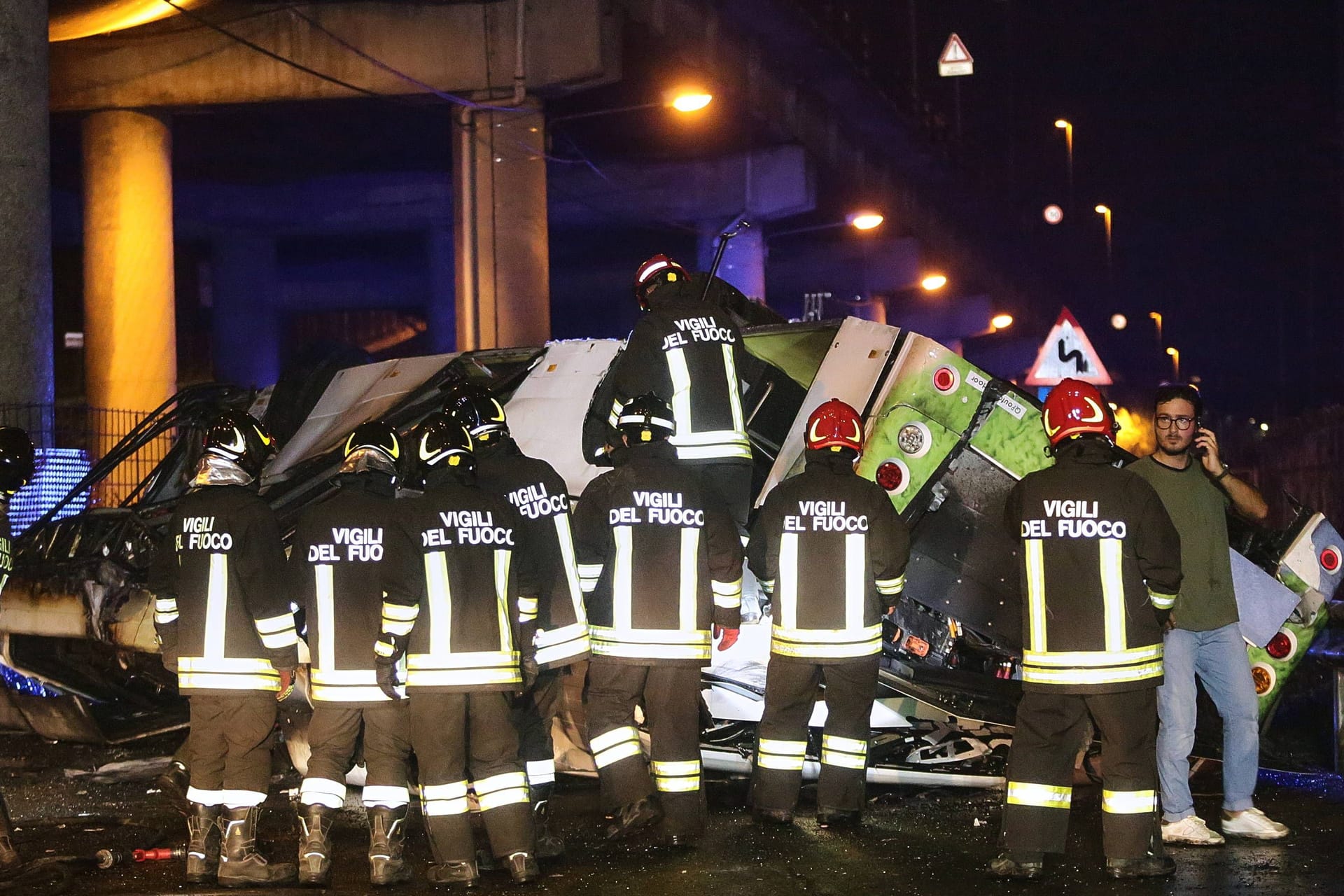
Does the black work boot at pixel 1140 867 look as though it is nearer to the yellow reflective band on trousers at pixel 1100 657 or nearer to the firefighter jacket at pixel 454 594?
the yellow reflective band on trousers at pixel 1100 657

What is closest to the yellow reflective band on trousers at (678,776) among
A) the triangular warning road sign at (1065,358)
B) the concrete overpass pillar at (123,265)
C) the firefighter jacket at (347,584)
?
the firefighter jacket at (347,584)

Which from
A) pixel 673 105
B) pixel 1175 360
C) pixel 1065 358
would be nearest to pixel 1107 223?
pixel 1175 360

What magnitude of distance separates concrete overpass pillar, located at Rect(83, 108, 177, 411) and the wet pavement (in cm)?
1209

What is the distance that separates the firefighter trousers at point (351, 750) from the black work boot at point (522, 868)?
51cm

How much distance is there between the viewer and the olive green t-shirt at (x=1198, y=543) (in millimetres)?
6160

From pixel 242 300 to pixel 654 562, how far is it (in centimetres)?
2328

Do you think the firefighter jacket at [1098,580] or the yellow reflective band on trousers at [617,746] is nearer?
the firefighter jacket at [1098,580]

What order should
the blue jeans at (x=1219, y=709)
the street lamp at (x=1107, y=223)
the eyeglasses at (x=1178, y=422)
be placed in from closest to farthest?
1. the blue jeans at (x=1219, y=709)
2. the eyeglasses at (x=1178, y=422)
3. the street lamp at (x=1107, y=223)

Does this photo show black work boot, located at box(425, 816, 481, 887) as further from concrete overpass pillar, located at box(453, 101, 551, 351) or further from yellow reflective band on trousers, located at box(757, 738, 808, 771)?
concrete overpass pillar, located at box(453, 101, 551, 351)

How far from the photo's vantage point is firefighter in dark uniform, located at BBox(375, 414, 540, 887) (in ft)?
18.5

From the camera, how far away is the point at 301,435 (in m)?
8.94

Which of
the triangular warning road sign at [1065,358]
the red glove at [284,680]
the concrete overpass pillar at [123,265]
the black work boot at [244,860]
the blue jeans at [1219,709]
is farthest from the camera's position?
the concrete overpass pillar at [123,265]

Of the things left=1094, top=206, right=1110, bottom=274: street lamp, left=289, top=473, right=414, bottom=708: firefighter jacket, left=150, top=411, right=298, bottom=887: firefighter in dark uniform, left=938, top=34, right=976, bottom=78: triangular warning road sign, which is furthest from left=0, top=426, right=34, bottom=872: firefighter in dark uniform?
left=1094, top=206, right=1110, bottom=274: street lamp

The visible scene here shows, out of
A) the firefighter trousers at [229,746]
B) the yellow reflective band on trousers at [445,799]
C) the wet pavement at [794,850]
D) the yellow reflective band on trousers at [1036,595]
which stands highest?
the yellow reflective band on trousers at [1036,595]
